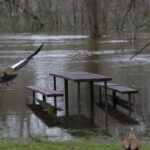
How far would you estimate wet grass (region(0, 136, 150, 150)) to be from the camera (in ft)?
28.7

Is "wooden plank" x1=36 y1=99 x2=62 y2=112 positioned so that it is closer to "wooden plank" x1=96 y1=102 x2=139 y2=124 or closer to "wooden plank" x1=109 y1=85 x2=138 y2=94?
"wooden plank" x1=96 y1=102 x2=139 y2=124

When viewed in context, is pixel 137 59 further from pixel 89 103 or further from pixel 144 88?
pixel 89 103

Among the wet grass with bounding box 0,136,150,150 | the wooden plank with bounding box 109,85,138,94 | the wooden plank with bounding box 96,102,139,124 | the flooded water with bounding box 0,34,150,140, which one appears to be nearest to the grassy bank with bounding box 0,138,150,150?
the wet grass with bounding box 0,136,150,150

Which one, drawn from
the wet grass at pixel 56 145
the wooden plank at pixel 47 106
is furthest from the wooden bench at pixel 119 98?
the wet grass at pixel 56 145

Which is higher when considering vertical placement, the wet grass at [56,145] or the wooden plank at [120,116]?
the wet grass at [56,145]

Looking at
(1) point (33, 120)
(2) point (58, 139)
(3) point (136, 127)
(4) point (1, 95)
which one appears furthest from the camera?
(4) point (1, 95)

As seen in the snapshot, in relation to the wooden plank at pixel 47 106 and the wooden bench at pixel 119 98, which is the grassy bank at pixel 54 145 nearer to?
the wooden plank at pixel 47 106

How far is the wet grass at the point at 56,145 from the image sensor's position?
8758mm

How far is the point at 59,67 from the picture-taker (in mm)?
26078

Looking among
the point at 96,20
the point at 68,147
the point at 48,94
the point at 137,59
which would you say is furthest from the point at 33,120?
the point at 96,20

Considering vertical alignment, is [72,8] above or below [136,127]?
above

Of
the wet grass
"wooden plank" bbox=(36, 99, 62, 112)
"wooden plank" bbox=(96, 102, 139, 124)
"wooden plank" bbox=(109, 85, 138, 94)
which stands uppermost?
"wooden plank" bbox=(109, 85, 138, 94)

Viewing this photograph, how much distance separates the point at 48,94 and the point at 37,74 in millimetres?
8782

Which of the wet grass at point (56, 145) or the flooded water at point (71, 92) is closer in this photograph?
the wet grass at point (56, 145)
